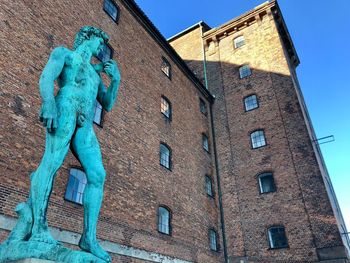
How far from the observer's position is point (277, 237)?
15508 mm

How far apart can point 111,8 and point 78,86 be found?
1161cm

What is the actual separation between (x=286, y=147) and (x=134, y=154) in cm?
980

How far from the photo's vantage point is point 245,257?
15664 millimetres

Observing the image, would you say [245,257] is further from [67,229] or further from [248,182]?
[67,229]

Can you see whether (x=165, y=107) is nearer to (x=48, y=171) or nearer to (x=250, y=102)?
(x=250, y=102)

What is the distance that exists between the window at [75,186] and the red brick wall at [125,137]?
0.29 m

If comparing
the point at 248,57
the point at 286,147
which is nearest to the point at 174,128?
the point at 286,147

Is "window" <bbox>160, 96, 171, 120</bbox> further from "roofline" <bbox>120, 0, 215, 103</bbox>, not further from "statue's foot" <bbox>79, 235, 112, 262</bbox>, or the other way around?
"statue's foot" <bbox>79, 235, 112, 262</bbox>

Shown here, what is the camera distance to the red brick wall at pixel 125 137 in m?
7.98

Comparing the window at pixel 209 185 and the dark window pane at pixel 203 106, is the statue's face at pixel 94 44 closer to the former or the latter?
the window at pixel 209 185

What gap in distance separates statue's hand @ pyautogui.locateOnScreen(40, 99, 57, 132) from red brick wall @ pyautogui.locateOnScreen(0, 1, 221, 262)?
4.84m

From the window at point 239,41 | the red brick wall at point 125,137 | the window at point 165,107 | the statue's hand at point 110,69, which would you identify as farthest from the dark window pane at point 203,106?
the statue's hand at point 110,69

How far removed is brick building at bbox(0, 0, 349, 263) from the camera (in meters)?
8.45

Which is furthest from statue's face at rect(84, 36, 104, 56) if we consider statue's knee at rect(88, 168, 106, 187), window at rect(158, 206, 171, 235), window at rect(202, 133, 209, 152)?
window at rect(202, 133, 209, 152)
